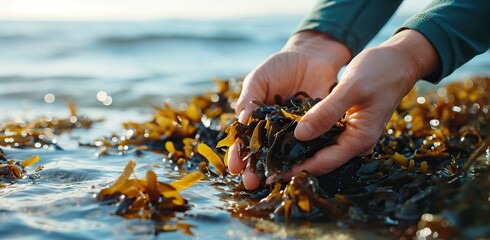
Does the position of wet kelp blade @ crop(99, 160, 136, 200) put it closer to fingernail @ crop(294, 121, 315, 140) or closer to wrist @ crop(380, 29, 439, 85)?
fingernail @ crop(294, 121, 315, 140)

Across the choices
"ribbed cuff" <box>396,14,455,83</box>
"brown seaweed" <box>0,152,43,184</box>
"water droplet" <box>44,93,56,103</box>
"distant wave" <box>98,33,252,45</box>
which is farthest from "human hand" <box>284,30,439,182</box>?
"distant wave" <box>98,33,252,45</box>

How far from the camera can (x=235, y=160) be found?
206 centimetres

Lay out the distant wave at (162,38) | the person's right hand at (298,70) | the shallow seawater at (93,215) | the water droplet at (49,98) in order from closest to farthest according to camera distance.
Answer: the shallow seawater at (93,215) < the person's right hand at (298,70) < the water droplet at (49,98) < the distant wave at (162,38)

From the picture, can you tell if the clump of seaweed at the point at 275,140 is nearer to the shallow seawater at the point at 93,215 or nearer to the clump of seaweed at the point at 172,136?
the shallow seawater at the point at 93,215

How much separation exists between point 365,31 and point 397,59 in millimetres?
1011

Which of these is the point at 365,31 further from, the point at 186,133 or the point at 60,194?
the point at 60,194

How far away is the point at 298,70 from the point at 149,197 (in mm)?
1210

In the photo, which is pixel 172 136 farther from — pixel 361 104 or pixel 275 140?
pixel 361 104

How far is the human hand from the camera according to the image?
1830 mm

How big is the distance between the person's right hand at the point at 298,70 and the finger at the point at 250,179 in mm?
383

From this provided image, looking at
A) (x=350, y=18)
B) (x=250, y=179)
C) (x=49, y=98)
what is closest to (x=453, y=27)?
(x=350, y=18)

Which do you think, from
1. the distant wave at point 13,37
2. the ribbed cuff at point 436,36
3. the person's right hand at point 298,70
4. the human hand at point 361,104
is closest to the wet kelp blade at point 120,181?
the human hand at point 361,104

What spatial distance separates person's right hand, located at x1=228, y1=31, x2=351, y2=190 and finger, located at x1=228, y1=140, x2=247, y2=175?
295mm

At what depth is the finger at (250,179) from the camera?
2.01m
